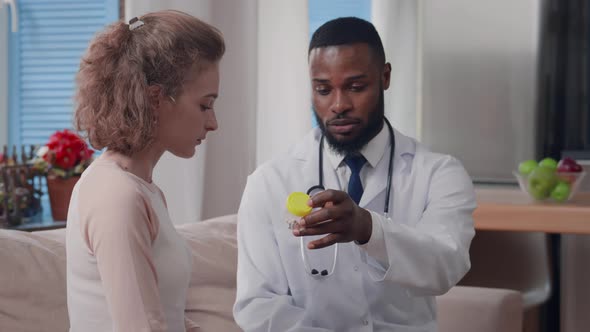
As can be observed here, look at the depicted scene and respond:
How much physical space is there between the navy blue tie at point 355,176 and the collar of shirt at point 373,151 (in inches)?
0.5

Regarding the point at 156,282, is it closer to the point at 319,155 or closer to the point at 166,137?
the point at 166,137

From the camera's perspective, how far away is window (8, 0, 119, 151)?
3643 mm

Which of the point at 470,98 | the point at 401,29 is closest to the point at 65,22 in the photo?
the point at 401,29

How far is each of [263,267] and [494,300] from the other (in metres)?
0.93

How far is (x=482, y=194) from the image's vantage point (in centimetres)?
340

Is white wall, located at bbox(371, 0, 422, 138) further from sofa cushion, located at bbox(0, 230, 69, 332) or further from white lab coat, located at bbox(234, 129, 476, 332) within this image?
sofa cushion, located at bbox(0, 230, 69, 332)

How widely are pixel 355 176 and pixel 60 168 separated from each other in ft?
4.01

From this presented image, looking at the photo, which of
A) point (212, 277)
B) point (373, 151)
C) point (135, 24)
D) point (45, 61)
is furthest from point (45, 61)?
point (135, 24)

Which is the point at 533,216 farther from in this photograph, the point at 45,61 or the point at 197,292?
the point at 45,61

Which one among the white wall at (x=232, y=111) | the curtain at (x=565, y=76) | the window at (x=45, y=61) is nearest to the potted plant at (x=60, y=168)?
the white wall at (x=232, y=111)

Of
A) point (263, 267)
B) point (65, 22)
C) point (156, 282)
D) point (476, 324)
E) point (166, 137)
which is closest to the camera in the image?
point (156, 282)

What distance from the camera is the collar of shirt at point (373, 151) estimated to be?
197 cm

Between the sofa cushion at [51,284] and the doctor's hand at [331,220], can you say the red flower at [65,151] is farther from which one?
the doctor's hand at [331,220]

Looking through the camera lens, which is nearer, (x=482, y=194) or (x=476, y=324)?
(x=476, y=324)
